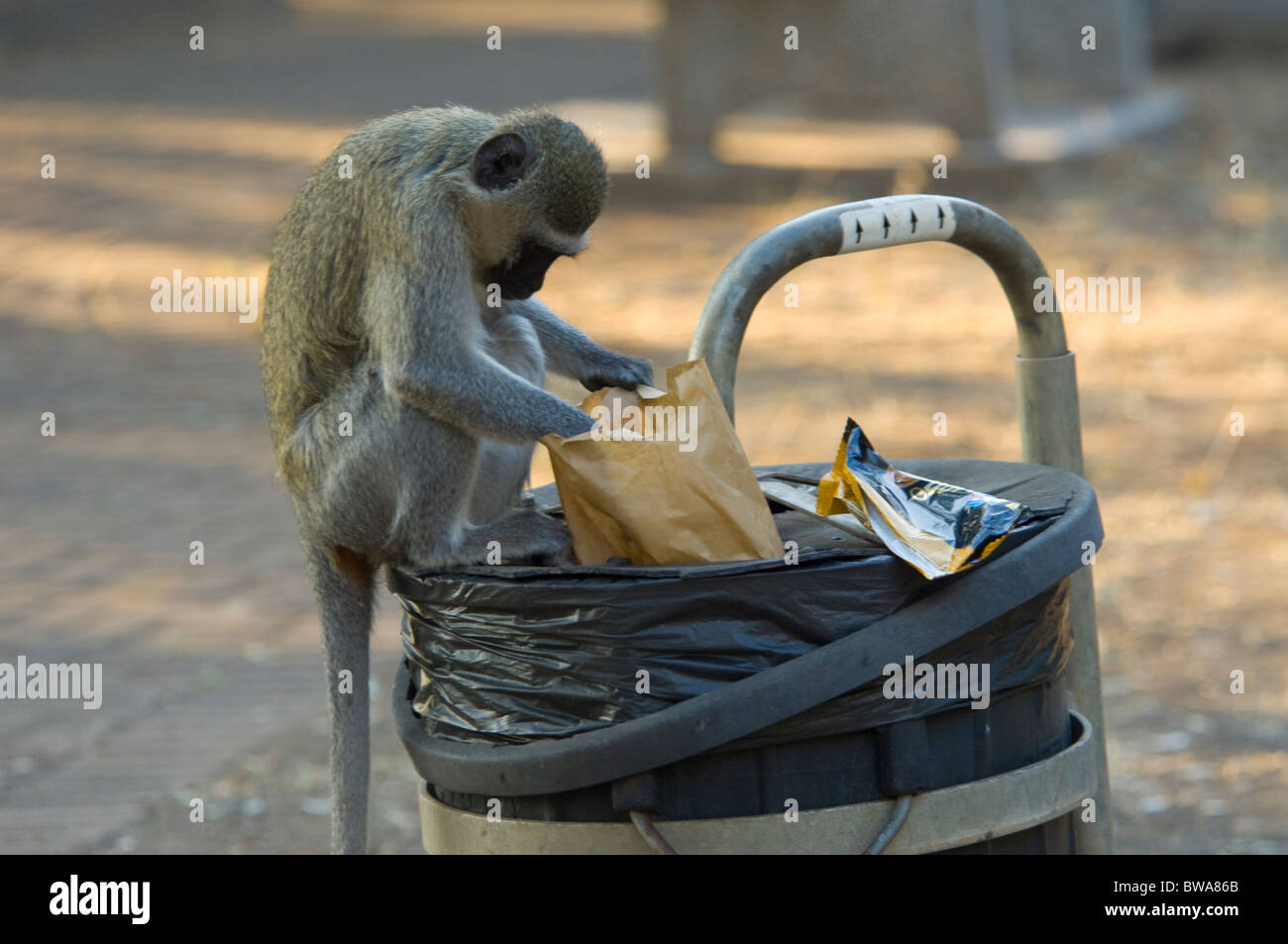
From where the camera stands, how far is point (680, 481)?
2527mm

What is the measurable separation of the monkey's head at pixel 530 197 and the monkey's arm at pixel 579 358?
248mm

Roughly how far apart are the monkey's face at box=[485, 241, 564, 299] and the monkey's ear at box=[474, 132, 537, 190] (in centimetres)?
14

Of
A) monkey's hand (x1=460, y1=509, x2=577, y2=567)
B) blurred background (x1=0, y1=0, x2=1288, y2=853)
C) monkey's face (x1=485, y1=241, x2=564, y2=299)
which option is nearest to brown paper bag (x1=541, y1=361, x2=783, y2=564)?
monkey's hand (x1=460, y1=509, x2=577, y2=567)

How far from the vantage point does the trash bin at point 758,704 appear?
227 cm

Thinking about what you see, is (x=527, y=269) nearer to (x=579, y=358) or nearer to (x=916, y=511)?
(x=579, y=358)

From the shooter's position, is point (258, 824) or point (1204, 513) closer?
point (258, 824)

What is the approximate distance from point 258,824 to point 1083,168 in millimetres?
8819

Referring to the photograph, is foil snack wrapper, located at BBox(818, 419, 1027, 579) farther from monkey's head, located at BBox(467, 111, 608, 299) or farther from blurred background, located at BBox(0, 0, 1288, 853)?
blurred background, located at BBox(0, 0, 1288, 853)

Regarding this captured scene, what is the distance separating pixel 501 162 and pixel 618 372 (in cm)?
54

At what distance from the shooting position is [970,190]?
1082 cm

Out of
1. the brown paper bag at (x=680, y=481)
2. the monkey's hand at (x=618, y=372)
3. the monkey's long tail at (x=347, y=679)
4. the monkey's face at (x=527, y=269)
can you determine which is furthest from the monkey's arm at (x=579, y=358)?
the brown paper bag at (x=680, y=481)

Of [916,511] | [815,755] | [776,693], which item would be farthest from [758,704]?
[916,511]
